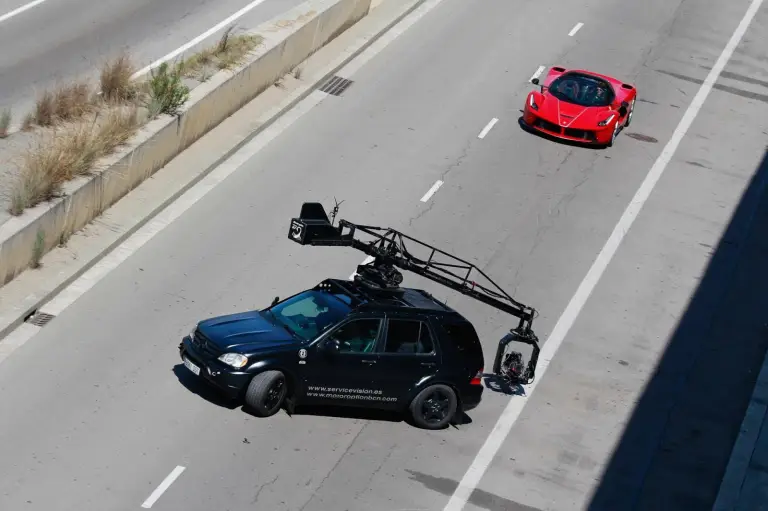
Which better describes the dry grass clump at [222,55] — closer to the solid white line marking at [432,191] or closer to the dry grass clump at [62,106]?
the dry grass clump at [62,106]

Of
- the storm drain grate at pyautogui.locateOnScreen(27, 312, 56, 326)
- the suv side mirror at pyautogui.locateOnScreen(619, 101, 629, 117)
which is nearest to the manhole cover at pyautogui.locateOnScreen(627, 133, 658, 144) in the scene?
the suv side mirror at pyautogui.locateOnScreen(619, 101, 629, 117)

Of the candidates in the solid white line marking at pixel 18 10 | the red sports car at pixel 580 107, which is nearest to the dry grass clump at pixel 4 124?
the solid white line marking at pixel 18 10

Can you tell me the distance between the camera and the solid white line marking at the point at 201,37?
88.2 feet

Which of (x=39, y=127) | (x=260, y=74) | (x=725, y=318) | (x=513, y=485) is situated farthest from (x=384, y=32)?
(x=513, y=485)

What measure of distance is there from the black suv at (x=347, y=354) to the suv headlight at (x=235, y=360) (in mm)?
12

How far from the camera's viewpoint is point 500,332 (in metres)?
20.1

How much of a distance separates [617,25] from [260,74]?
12.0 metres

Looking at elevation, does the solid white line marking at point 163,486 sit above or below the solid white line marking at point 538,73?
above

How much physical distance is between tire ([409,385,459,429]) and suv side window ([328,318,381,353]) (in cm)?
94

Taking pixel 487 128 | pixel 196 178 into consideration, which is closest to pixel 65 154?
pixel 196 178

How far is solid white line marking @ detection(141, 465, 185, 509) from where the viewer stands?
14672 mm

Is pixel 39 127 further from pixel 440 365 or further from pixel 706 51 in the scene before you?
pixel 706 51

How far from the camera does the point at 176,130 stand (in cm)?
2355

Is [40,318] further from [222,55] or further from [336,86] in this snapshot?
[336,86]
